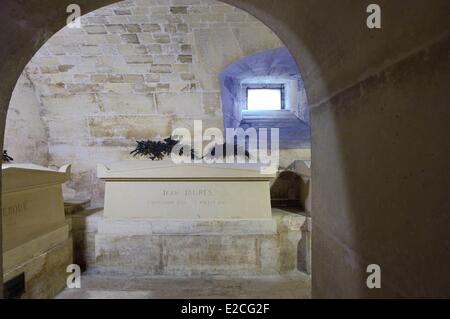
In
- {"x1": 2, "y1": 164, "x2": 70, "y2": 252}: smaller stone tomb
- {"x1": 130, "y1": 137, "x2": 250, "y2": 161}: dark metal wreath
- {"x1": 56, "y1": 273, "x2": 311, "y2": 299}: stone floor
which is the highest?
{"x1": 130, "y1": 137, "x2": 250, "y2": 161}: dark metal wreath

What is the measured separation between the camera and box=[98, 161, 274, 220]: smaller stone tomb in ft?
12.8

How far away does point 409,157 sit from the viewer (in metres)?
0.70

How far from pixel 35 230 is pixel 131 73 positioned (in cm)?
312

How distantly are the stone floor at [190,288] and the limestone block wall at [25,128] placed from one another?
2939mm

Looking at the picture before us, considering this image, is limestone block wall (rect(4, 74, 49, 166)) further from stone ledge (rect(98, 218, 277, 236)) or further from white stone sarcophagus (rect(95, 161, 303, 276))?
stone ledge (rect(98, 218, 277, 236))

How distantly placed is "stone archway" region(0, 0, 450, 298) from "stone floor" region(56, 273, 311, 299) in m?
2.00

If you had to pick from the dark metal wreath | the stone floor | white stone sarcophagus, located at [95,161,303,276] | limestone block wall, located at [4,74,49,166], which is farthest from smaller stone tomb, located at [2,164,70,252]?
limestone block wall, located at [4,74,49,166]

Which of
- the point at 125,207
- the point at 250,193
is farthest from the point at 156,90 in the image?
the point at 250,193

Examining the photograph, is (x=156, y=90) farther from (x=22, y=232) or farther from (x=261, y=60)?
(x=22, y=232)

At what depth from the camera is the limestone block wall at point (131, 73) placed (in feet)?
14.8

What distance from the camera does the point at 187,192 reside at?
13.0 ft

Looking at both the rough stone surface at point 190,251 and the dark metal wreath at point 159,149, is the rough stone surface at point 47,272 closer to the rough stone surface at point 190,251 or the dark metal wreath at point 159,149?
the rough stone surface at point 190,251

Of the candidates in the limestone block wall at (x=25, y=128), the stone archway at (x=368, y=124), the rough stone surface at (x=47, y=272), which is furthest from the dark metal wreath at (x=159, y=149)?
the stone archway at (x=368, y=124)

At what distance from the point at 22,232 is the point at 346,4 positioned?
3.47 meters
